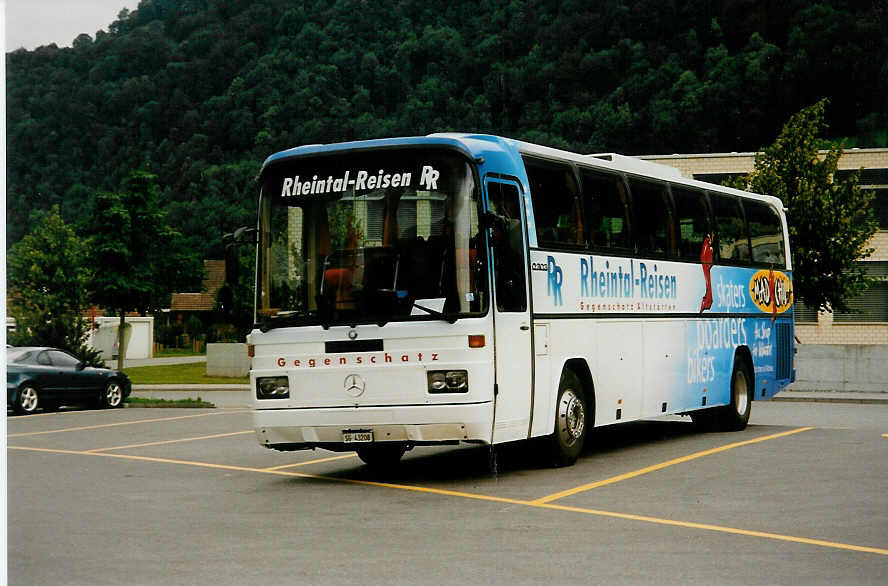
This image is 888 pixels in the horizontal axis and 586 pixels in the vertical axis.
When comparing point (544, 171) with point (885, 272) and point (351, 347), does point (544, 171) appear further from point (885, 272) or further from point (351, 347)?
point (885, 272)

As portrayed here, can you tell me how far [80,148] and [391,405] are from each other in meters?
17.6

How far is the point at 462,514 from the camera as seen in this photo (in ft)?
33.2

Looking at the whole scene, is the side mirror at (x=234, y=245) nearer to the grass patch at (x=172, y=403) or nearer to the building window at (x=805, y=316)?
the grass patch at (x=172, y=403)

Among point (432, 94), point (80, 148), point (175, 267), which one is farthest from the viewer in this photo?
point (432, 94)

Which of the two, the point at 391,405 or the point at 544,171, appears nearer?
the point at 391,405

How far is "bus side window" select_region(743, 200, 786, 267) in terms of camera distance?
19470mm

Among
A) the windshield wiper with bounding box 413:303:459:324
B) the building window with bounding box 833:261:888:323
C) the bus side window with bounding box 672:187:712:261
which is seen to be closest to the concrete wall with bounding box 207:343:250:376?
the bus side window with bounding box 672:187:712:261

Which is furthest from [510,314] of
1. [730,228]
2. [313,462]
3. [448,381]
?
[730,228]

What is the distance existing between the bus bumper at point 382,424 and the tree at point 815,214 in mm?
28045

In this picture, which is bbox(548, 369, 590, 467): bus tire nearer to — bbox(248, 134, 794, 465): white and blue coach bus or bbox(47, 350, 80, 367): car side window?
bbox(248, 134, 794, 465): white and blue coach bus

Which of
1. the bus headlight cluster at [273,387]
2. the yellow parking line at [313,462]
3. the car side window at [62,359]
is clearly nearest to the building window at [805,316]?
the car side window at [62,359]

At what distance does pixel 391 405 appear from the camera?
11.8 meters

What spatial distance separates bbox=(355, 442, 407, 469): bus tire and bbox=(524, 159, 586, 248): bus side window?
2824 millimetres

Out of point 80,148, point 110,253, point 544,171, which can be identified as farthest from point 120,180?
point 544,171
